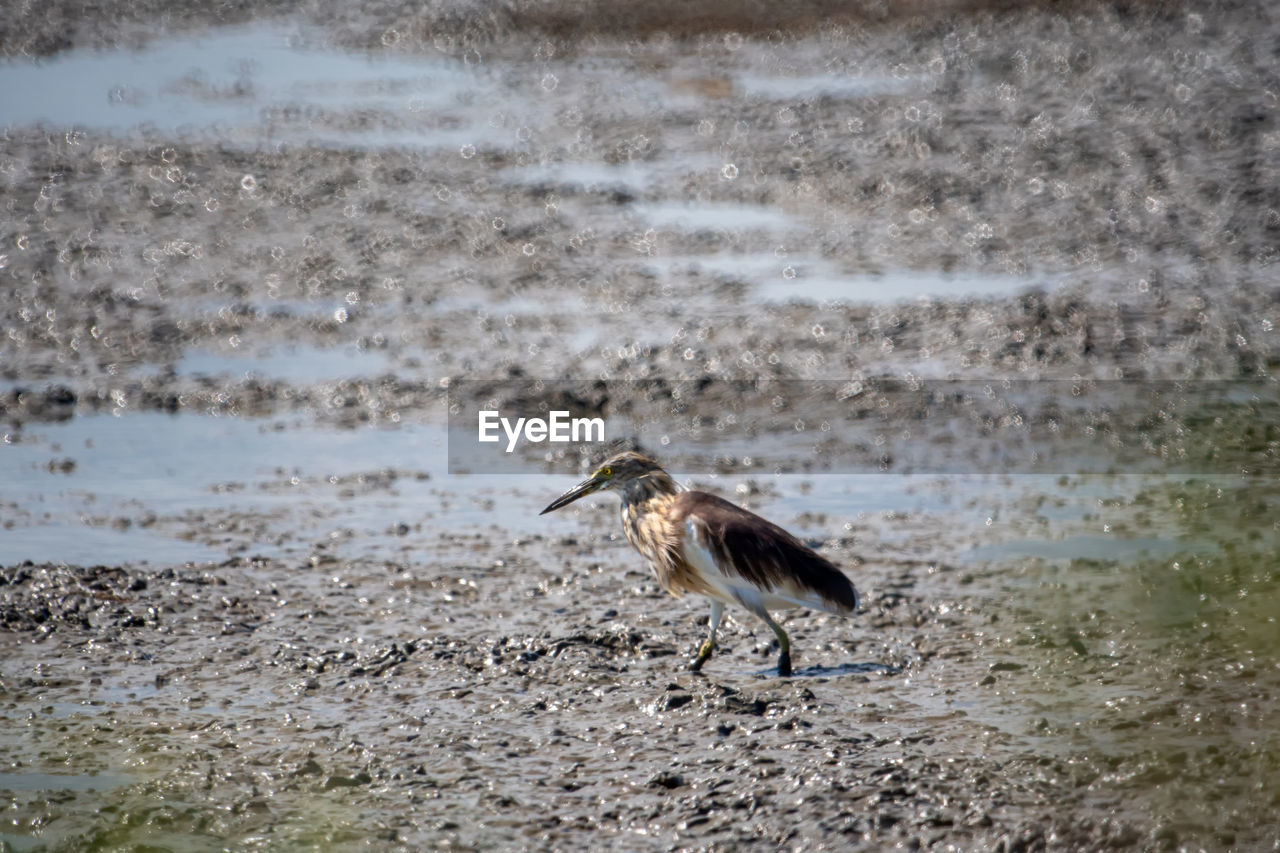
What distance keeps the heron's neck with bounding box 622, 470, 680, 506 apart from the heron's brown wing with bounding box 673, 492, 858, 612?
51cm

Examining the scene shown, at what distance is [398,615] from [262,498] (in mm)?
1782

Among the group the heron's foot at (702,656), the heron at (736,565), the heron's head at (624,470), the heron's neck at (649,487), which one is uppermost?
the heron's head at (624,470)

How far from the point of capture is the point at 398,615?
7039 mm

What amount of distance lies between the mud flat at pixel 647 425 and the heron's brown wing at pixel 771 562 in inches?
14.1

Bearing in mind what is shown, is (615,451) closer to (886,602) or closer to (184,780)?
(886,602)

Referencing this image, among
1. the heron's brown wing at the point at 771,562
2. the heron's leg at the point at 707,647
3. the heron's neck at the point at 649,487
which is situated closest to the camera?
the heron's brown wing at the point at 771,562

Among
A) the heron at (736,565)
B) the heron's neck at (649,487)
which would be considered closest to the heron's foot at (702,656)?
the heron at (736,565)

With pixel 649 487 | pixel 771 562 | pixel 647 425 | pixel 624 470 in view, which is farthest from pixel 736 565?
pixel 647 425

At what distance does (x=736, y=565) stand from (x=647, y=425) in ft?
11.4

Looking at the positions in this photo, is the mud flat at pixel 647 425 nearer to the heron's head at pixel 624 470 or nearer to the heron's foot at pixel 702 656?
the heron's foot at pixel 702 656

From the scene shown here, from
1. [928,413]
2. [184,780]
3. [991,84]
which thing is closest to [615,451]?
[928,413]

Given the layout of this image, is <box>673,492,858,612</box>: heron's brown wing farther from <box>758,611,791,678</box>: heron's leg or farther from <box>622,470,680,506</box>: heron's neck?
<box>622,470,680,506</box>: heron's neck

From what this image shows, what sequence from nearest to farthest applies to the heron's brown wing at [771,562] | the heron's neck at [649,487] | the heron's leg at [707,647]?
the heron's brown wing at [771,562]
the heron's leg at [707,647]
the heron's neck at [649,487]

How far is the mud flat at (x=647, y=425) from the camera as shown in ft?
16.1
